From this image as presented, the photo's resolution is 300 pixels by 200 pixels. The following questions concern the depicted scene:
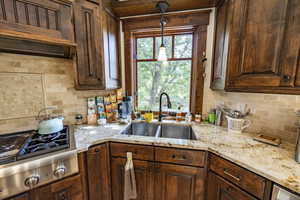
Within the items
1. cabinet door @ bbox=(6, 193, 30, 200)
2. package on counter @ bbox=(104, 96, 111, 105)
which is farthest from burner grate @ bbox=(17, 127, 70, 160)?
package on counter @ bbox=(104, 96, 111, 105)

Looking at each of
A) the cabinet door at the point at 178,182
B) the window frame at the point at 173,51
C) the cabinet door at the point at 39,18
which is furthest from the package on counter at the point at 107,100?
the cabinet door at the point at 178,182

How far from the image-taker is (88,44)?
1303mm

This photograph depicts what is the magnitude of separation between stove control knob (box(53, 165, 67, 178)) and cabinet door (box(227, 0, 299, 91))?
158cm

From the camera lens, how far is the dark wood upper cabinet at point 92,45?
1.24 meters

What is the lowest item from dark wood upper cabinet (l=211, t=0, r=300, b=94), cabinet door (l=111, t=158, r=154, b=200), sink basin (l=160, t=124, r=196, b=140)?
cabinet door (l=111, t=158, r=154, b=200)

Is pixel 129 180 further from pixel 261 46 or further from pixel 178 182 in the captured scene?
pixel 261 46

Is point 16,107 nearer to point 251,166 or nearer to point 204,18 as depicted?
point 251,166

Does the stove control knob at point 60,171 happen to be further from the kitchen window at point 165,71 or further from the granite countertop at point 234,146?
the kitchen window at point 165,71

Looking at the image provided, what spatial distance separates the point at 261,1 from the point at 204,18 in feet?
2.32

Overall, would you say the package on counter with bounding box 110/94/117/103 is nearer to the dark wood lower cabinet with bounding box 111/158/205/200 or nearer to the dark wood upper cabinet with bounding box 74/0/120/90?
the dark wood upper cabinet with bounding box 74/0/120/90

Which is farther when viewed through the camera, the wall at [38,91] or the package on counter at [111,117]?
the package on counter at [111,117]

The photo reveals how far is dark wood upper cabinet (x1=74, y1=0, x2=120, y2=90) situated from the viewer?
1242 millimetres

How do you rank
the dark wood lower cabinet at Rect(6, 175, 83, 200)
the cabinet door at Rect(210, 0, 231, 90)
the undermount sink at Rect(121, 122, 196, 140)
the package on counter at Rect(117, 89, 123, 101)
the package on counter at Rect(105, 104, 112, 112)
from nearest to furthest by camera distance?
1. the dark wood lower cabinet at Rect(6, 175, 83, 200)
2. the cabinet door at Rect(210, 0, 231, 90)
3. the undermount sink at Rect(121, 122, 196, 140)
4. the package on counter at Rect(105, 104, 112, 112)
5. the package on counter at Rect(117, 89, 123, 101)

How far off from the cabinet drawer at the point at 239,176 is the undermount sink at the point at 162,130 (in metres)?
0.51
